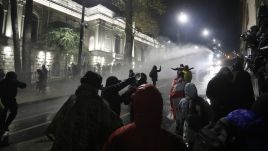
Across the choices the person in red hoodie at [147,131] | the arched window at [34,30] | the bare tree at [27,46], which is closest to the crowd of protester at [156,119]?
the person in red hoodie at [147,131]

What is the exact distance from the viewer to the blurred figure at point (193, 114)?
204 inches

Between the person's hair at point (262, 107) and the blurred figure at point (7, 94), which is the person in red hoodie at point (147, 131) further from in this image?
the blurred figure at point (7, 94)

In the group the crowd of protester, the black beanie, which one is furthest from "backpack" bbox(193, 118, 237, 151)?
the black beanie

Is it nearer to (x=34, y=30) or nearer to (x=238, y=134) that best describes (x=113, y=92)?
(x=238, y=134)

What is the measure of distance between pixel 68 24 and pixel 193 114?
33241mm

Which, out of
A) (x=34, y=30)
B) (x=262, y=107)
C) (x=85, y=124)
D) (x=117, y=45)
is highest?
(x=34, y=30)

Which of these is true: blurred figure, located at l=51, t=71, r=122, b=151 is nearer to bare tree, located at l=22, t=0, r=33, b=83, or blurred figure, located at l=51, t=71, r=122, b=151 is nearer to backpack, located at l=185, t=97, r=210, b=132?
backpack, located at l=185, t=97, r=210, b=132

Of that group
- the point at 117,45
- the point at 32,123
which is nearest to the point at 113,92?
the point at 32,123

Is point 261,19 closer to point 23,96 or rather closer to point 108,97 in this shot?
point 108,97

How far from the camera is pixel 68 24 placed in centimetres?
3644

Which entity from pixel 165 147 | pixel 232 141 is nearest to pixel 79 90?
pixel 165 147

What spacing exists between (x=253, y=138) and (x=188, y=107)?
11.3 ft

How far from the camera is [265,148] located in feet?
6.47

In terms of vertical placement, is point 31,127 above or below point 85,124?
below
